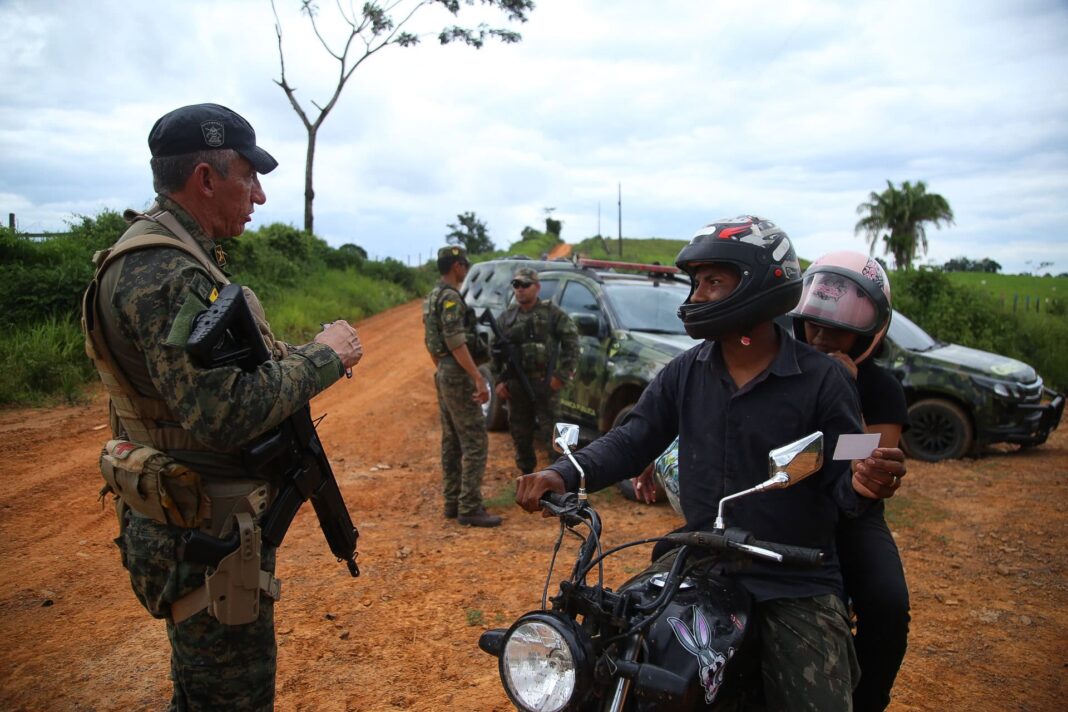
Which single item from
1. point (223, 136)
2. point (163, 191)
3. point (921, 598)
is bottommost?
point (921, 598)

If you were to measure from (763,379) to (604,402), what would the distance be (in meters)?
5.00

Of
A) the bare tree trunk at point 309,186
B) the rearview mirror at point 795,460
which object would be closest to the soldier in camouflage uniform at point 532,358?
the rearview mirror at point 795,460

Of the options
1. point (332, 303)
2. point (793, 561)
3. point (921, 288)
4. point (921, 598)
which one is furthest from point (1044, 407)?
point (332, 303)

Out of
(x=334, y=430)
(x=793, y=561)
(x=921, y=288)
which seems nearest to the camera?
(x=793, y=561)

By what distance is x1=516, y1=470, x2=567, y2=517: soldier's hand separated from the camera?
7.48ft

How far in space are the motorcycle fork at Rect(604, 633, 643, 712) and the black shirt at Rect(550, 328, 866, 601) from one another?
1.71ft

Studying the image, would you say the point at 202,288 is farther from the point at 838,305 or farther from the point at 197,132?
the point at 838,305

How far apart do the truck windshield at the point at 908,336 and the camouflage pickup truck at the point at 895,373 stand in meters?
0.02

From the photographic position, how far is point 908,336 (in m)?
9.04

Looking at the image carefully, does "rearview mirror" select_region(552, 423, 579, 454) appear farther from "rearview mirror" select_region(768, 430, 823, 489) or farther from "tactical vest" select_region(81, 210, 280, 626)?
"tactical vest" select_region(81, 210, 280, 626)

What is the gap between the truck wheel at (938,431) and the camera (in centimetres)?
842

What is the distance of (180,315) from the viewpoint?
2141 millimetres

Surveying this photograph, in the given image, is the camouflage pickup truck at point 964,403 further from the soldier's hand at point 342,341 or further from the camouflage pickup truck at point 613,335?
the soldier's hand at point 342,341

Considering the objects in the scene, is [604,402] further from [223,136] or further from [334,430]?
[223,136]
